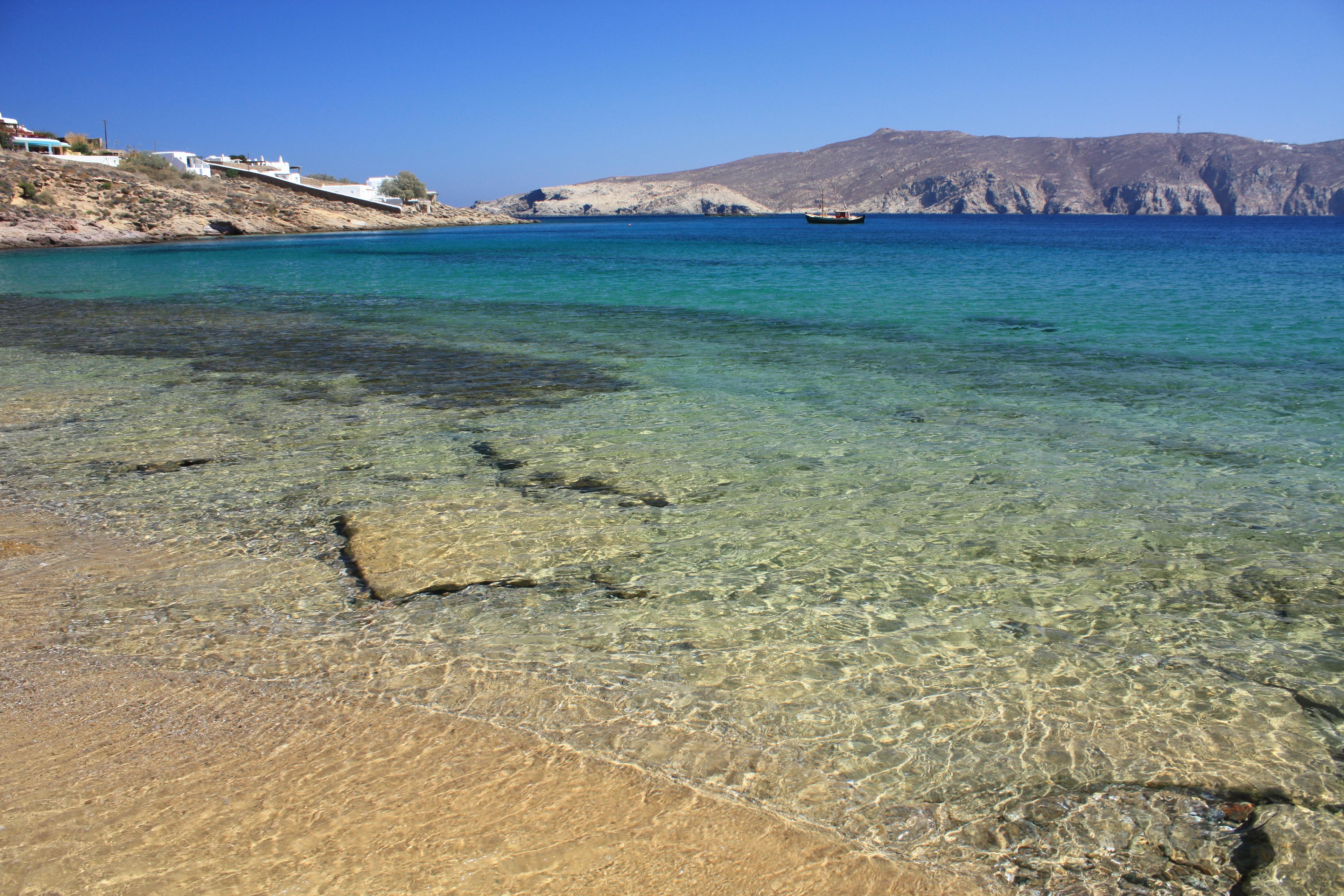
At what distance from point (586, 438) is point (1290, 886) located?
238 inches

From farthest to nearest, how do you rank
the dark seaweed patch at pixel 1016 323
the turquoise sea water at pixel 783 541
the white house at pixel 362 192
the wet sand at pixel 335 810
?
the white house at pixel 362 192, the dark seaweed patch at pixel 1016 323, the turquoise sea water at pixel 783 541, the wet sand at pixel 335 810

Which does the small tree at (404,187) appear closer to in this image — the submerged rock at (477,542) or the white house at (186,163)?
the white house at (186,163)

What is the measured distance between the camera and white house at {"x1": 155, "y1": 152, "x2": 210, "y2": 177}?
7950 cm

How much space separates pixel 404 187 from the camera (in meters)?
113

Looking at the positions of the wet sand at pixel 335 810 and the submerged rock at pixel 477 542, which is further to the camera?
the submerged rock at pixel 477 542

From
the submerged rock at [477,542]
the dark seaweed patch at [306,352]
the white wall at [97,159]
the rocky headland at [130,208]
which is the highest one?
the white wall at [97,159]

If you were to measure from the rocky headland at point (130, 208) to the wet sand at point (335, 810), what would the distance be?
52.6 m

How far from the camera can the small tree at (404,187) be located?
112 metres

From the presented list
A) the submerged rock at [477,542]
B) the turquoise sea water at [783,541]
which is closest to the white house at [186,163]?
the turquoise sea water at [783,541]

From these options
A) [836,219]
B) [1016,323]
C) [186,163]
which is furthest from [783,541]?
[836,219]

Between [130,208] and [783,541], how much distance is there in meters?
64.2

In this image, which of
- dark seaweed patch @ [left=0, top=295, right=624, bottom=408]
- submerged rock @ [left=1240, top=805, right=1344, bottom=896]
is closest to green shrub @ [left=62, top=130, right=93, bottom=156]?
dark seaweed patch @ [left=0, top=295, right=624, bottom=408]

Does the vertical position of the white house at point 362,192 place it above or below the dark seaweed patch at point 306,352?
above

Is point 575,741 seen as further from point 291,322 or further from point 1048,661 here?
point 291,322
